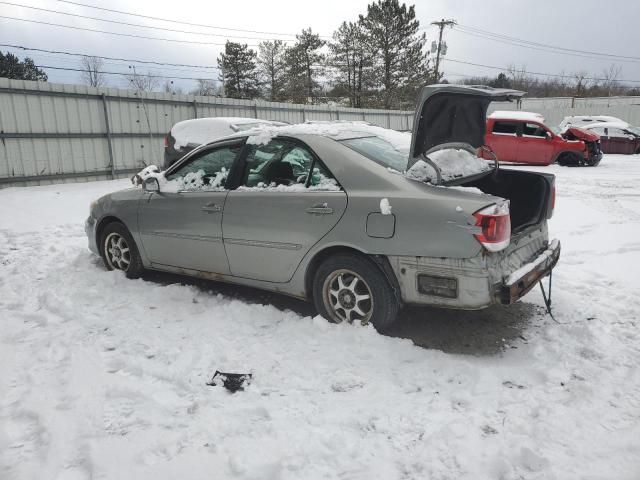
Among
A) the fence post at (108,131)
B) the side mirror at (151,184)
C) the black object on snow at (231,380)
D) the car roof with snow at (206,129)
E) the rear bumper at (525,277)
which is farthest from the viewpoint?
the fence post at (108,131)

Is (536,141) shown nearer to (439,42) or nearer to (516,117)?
(516,117)

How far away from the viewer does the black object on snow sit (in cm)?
293

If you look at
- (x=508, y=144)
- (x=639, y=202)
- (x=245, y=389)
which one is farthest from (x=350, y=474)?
(x=508, y=144)

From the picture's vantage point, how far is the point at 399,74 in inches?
1512

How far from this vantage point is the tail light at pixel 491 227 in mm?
2967

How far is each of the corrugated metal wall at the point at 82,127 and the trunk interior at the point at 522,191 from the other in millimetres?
10528

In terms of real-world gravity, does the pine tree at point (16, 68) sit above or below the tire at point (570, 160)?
above

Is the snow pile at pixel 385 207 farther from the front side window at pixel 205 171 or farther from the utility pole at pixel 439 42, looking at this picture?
the utility pole at pixel 439 42

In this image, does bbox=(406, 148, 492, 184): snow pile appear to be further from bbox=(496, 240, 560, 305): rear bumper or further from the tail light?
bbox=(496, 240, 560, 305): rear bumper

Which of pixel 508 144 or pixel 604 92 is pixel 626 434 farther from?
pixel 604 92

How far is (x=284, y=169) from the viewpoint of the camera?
389 centimetres

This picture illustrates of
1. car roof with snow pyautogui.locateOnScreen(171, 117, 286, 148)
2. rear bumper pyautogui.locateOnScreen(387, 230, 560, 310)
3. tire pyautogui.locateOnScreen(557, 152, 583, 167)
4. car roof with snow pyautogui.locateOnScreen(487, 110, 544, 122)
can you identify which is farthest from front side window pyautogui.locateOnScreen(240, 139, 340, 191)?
tire pyautogui.locateOnScreen(557, 152, 583, 167)

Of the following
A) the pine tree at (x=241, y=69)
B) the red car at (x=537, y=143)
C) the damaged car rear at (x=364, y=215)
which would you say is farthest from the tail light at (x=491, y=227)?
the pine tree at (x=241, y=69)

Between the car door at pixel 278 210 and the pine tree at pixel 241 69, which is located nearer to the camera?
the car door at pixel 278 210
